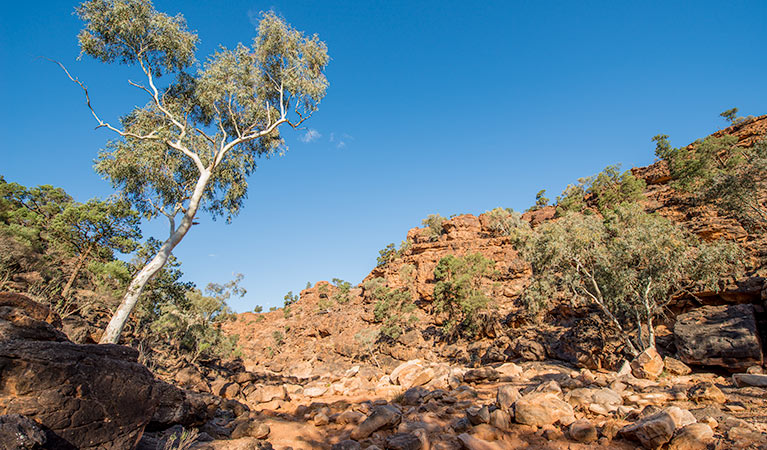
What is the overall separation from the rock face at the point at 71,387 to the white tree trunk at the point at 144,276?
4005mm

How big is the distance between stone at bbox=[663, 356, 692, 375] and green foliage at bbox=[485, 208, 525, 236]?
31145 mm

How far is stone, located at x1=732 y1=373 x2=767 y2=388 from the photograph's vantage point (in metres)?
7.33

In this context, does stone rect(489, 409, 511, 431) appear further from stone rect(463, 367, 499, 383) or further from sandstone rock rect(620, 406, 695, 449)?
stone rect(463, 367, 499, 383)

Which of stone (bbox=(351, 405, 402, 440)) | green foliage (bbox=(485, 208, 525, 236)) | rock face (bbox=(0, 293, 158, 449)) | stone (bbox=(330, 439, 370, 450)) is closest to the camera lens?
rock face (bbox=(0, 293, 158, 449))

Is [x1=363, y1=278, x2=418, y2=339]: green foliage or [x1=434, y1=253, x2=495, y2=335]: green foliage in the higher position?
[x1=434, y1=253, x2=495, y2=335]: green foliage

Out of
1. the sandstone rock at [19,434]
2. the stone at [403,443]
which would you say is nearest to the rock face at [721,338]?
the stone at [403,443]

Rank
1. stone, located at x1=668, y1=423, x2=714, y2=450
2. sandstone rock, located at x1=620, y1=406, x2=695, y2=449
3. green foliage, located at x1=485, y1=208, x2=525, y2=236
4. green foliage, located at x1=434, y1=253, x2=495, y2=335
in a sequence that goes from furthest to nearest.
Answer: green foliage, located at x1=485, y1=208, x2=525, y2=236
green foliage, located at x1=434, y1=253, x2=495, y2=335
sandstone rock, located at x1=620, y1=406, x2=695, y2=449
stone, located at x1=668, y1=423, x2=714, y2=450

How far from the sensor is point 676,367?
1057 centimetres

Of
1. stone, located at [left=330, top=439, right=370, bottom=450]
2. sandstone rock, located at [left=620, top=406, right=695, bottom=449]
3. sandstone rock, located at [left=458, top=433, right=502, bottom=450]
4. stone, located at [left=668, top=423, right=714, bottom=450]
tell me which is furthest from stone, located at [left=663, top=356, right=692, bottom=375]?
stone, located at [left=330, top=439, right=370, bottom=450]

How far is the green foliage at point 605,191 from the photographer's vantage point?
35.0 metres

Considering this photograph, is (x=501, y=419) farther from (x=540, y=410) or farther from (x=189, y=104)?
(x=189, y=104)

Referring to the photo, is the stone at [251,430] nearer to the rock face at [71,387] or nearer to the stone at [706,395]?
the rock face at [71,387]

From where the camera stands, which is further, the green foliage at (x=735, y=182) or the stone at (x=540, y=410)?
the green foliage at (x=735, y=182)

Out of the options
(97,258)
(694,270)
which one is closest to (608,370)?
(694,270)
